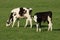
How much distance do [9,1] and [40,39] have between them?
3376 cm

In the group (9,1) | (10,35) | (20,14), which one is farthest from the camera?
(9,1)

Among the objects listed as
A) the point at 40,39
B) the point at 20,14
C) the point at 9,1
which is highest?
the point at 9,1

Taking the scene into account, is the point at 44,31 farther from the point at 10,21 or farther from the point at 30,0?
the point at 30,0

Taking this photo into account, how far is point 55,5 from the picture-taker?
47906mm

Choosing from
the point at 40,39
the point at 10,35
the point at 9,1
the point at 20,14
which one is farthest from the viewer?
the point at 9,1

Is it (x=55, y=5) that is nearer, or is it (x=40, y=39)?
(x=40, y=39)

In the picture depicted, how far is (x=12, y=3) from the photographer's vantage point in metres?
50.0

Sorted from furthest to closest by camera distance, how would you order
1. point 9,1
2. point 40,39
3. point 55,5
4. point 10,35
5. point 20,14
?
point 9,1, point 55,5, point 20,14, point 10,35, point 40,39

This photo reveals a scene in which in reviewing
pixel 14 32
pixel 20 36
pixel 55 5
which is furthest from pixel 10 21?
pixel 55 5

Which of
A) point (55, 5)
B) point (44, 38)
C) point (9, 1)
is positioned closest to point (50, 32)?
point (44, 38)

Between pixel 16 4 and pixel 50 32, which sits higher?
pixel 16 4

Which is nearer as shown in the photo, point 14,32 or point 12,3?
point 14,32

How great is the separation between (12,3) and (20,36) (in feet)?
102

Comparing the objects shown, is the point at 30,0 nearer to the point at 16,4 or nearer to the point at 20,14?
the point at 16,4
